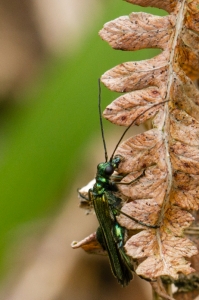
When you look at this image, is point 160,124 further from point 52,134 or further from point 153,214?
point 52,134

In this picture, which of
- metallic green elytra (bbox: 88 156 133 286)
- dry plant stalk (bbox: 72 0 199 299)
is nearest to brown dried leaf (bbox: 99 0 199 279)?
dry plant stalk (bbox: 72 0 199 299)

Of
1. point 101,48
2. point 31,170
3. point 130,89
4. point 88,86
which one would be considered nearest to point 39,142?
point 31,170

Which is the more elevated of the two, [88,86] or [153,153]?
[153,153]

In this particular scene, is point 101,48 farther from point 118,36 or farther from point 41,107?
point 118,36

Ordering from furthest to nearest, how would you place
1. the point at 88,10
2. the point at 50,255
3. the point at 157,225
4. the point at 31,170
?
1. the point at 88,10
2. the point at 50,255
3. the point at 31,170
4. the point at 157,225

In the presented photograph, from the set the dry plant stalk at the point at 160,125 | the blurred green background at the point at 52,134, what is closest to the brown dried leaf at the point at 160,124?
the dry plant stalk at the point at 160,125

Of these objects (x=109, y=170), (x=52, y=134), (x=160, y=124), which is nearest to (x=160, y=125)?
(x=160, y=124)

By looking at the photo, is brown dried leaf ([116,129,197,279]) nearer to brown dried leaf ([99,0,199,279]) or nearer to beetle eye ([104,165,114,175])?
brown dried leaf ([99,0,199,279])
